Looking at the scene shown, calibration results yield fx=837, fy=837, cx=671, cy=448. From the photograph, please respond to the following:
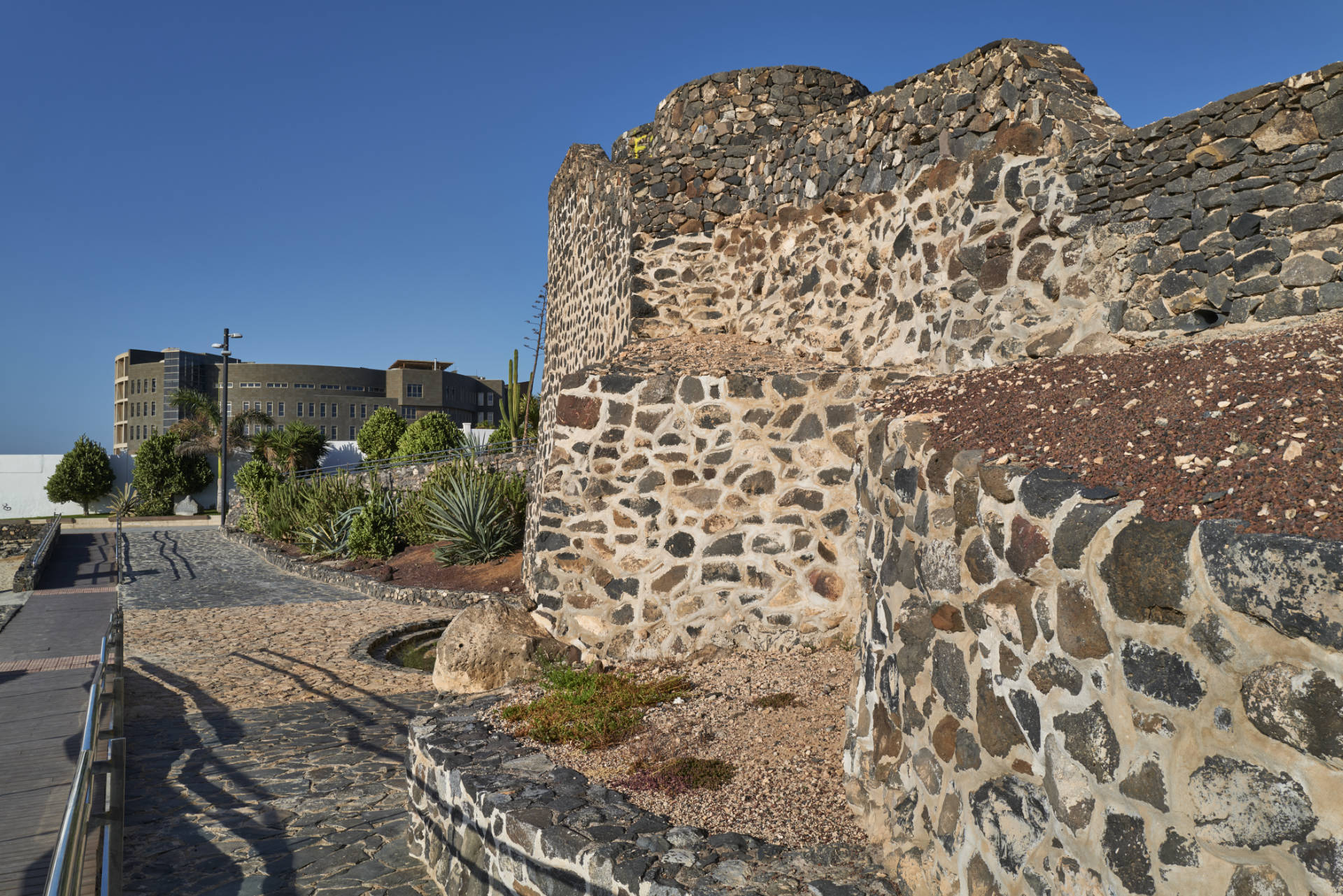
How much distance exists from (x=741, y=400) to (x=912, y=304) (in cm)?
144

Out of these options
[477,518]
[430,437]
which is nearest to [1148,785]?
[477,518]

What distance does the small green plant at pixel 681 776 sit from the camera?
3.92 m

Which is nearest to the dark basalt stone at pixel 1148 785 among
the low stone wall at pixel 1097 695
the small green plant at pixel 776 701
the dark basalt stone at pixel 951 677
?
the low stone wall at pixel 1097 695

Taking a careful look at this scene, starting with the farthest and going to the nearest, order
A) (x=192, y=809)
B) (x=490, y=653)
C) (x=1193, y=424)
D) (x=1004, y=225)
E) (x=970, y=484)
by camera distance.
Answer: (x=490, y=653) < (x=1004, y=225) < (x=192, y=809) < (x=970, y=484) < (x=1193, y=424)

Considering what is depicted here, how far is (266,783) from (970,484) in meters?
5.14

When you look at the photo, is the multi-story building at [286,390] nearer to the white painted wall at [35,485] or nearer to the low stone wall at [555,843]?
the white painted wall at [35,485]

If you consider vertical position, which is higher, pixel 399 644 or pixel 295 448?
pixel 295 448

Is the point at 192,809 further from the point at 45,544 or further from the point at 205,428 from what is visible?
the point at 205,428

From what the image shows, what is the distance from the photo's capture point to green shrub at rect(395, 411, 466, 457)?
34.6 meters

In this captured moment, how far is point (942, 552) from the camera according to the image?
295cm

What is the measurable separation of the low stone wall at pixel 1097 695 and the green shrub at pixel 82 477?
1622 inches

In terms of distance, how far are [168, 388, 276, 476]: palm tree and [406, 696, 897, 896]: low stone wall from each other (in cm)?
3402

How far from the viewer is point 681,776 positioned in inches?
158

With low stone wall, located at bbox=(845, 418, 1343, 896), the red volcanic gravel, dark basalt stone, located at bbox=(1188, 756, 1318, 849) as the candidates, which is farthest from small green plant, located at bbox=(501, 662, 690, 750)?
dark basalt stone, located at bbox=(1188, 756, 1318, 849)
